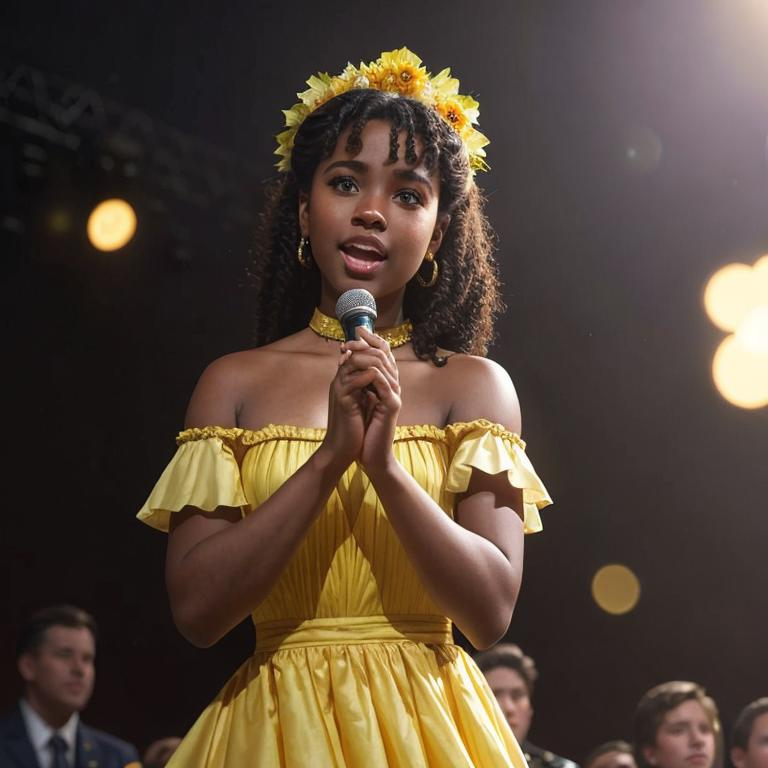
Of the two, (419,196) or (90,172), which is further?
(90,172)

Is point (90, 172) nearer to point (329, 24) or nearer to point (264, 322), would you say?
point (329, 24)

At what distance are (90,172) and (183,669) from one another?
51.3 inches

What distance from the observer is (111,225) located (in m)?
3.14

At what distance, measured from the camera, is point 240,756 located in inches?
56.5

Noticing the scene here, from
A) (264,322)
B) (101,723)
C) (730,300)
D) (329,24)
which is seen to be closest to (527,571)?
(730,300)

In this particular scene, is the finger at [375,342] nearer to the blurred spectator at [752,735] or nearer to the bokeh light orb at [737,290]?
the bokeh light orb at [737,290]

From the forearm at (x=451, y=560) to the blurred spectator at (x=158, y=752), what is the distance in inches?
72.7

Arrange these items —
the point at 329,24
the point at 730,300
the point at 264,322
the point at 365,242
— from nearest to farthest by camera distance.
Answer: the point at 365,242, the point at 264,322, the point at 329,24, the point at 730,300

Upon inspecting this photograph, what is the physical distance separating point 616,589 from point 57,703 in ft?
5.21

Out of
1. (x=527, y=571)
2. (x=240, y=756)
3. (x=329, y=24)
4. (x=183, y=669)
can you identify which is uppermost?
(x=329, y=24)

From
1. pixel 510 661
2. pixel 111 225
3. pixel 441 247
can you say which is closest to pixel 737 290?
pixel 510 661

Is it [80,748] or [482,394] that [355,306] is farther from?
[80,748]

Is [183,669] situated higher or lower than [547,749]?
higher

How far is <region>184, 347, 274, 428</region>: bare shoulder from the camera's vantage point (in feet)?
5.33
